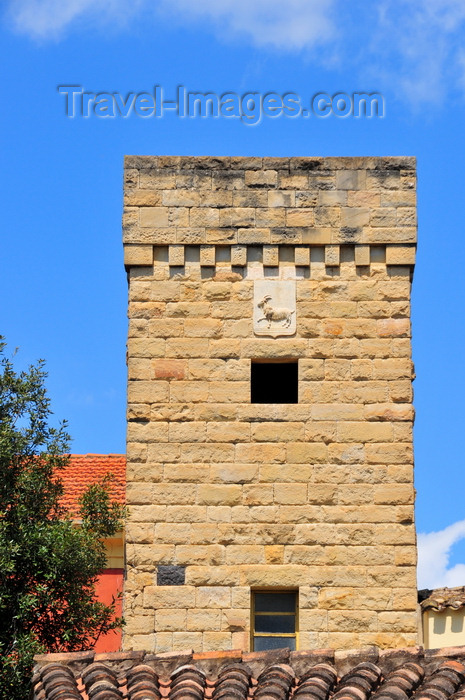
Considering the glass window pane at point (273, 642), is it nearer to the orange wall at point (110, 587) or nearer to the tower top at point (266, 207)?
the tower top at point (266, 207)

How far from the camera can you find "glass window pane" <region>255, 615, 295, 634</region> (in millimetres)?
13797

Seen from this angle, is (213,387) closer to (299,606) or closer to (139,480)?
(139,480)

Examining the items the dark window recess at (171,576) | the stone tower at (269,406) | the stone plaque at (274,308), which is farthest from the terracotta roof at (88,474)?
the stone plaque at (274,308)

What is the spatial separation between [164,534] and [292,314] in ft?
9.18

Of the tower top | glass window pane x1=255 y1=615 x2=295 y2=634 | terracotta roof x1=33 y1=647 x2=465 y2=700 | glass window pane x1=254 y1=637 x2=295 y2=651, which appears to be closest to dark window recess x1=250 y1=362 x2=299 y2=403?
the tower top

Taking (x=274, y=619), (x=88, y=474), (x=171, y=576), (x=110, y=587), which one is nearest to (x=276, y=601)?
(x=274, y=619)

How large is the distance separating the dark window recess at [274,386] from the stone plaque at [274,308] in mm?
1162

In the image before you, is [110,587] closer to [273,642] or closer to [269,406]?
[273,642]

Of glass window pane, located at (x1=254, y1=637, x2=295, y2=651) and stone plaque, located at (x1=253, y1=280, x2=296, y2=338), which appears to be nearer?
glass window pane, located at (x1=254, y1=637, x2=295, y2=651)

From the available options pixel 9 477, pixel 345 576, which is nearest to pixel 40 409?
pixel 9 477

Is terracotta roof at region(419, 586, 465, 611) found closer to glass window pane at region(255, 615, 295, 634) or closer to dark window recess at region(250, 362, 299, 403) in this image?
glass window pane at region(255, 615, 295, 634)

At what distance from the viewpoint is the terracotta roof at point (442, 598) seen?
1602cm

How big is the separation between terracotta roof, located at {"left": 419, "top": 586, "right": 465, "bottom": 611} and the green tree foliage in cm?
442

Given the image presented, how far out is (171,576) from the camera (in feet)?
45.2
